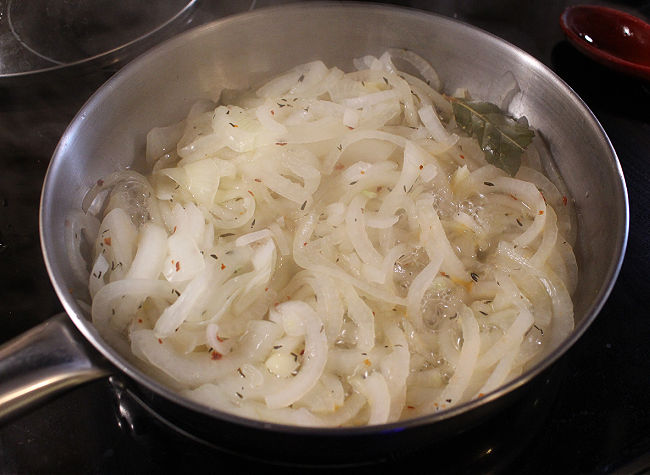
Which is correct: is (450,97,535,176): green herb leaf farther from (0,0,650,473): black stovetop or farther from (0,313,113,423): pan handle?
(0,313,113,423): pan handle

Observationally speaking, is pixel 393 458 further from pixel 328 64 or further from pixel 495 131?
pixel 328 64

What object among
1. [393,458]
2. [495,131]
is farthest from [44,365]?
[495,131]

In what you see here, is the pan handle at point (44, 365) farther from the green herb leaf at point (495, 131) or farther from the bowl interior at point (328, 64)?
the green herb leaf at point (495, 131)

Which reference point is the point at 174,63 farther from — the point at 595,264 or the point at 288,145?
the point at 595,264

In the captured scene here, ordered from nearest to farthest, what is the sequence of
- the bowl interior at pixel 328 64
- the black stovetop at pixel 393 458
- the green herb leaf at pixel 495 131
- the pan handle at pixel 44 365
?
the pan handle at pixel 44 365
the black stovetop at pixel 393 458
the bowl interior at pixel 328 64
the green herb leaf at pixel 495 131

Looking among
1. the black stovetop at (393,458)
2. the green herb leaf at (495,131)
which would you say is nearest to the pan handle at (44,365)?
the black stovetop at (393,458)
